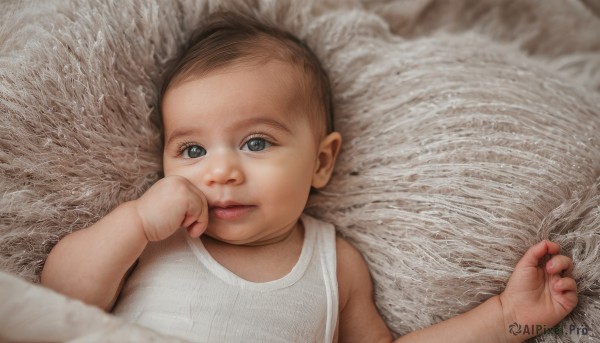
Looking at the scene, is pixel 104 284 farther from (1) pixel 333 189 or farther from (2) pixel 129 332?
(1) pixel 333 189

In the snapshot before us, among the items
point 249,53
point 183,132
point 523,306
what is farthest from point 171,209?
point 523,306

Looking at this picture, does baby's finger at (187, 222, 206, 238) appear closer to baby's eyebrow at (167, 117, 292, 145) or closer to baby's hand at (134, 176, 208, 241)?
baby's hand at (134, 176, 208, 241)

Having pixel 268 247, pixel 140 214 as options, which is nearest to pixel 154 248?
pixel 140 214

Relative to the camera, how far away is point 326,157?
1368 millimetres

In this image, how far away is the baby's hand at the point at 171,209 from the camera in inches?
44.3

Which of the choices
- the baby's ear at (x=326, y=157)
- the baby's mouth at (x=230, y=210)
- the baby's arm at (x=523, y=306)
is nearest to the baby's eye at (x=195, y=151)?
the baby's mouth at (x=230, y=210)

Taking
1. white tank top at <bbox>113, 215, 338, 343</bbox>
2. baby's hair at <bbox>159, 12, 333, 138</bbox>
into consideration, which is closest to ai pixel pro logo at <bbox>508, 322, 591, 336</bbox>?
white tank top at <bbox>113, 215, 338, 343</bbox>

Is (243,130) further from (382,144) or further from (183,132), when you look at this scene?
(382,144)

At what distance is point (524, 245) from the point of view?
1244 millimetres

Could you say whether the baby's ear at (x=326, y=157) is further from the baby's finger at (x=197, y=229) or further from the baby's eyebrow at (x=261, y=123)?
the baby's finger at (x=197, y=229)

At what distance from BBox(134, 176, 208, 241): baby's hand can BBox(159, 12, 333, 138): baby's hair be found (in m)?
0.24

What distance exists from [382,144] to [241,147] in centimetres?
36

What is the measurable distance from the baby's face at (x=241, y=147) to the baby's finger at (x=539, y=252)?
476mm

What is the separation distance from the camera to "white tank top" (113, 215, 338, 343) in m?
1.13
